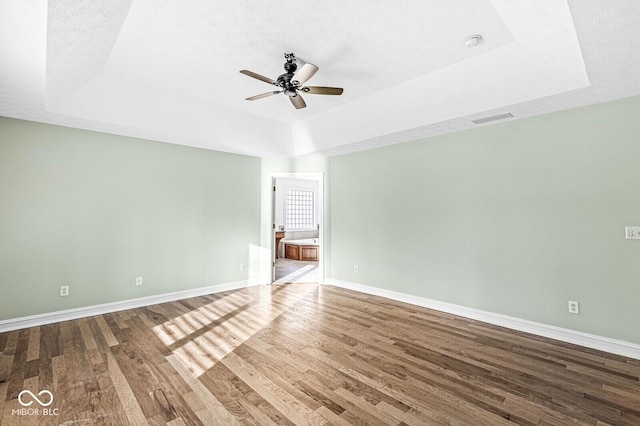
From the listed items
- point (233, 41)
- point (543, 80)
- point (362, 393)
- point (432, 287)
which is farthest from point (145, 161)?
point (543, 80)

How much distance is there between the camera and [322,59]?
3.20m

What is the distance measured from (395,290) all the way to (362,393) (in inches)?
106

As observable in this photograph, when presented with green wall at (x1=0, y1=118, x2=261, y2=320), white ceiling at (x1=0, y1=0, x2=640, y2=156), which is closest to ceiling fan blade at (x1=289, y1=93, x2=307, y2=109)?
Answer: white ceiling at (x1=0, y1=0, x2=640, y2=156)

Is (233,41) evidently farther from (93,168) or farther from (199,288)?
(199,288)

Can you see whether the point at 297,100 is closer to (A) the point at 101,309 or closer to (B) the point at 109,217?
(B) the point at 109,217

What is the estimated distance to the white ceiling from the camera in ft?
6.97

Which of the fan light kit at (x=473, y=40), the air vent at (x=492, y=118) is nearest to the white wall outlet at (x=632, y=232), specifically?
the air vent at (x=492, y=118)

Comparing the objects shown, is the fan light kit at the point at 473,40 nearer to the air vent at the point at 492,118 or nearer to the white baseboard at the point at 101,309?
the air vent at the point at 492,118

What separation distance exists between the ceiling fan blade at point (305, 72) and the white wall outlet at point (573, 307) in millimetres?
3593

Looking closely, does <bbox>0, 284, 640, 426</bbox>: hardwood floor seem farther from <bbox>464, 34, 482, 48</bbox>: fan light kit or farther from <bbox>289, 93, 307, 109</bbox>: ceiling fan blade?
<bbox>464, 34, 482, 48</bbox>: fan light kit

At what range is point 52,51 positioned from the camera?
2.30 m

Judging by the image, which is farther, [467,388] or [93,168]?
[93,168]

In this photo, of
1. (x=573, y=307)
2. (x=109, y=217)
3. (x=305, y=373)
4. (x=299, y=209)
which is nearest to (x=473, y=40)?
(x=573, y=307)

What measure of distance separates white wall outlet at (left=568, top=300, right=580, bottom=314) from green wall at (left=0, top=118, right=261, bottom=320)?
4.73 meters
